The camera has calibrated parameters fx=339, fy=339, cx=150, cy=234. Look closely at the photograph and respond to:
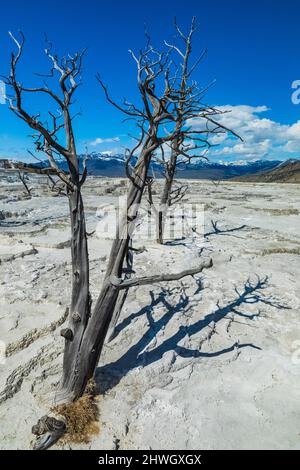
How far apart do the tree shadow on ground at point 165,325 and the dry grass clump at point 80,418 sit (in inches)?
22.4

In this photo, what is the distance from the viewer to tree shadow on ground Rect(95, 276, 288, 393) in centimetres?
611

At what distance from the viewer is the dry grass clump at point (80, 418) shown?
185 inches

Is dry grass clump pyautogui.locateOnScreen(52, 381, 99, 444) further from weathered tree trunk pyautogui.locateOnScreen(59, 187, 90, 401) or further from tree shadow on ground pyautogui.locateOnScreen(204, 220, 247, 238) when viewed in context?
tree shadow on ground pyautogui.locateOnScreen(204, 220, 247, 238)

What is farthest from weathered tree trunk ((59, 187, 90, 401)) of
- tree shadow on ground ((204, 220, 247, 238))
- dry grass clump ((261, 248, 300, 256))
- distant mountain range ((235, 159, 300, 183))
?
distant mountain range ((235, 159, 300, 183))

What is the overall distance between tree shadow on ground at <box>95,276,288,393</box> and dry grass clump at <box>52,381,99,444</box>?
568mm

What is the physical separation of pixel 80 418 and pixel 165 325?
10.2 ft

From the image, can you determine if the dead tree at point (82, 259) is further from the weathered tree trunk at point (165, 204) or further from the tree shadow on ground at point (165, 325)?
the weathered tree trunk at point (165, 204)

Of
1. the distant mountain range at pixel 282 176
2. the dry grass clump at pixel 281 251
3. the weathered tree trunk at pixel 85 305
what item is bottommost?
the distant mountain range at pixel 282 176

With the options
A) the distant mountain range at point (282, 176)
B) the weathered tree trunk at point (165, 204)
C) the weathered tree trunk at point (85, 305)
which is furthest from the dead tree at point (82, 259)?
the distant mountain range at point (282, 176)

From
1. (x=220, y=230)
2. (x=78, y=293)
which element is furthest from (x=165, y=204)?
(x=78, y=293)

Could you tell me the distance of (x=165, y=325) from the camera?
760 centimetres

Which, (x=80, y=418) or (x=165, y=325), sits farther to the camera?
(x=165, y=325)

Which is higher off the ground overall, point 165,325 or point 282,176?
point 165,325

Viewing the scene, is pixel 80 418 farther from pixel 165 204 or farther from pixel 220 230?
pixel 220 230
